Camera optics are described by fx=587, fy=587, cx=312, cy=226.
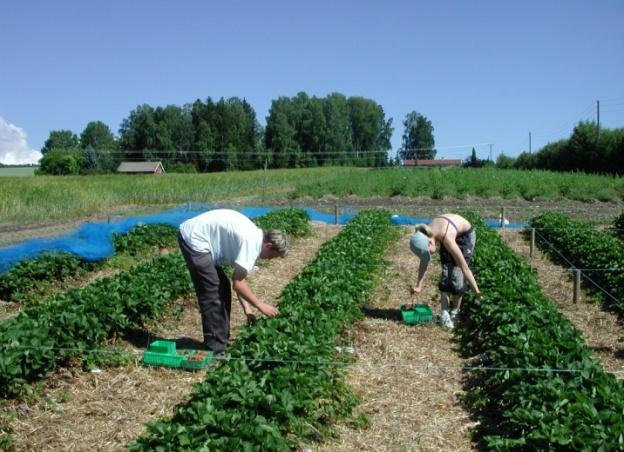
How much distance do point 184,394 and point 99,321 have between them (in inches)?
64.2

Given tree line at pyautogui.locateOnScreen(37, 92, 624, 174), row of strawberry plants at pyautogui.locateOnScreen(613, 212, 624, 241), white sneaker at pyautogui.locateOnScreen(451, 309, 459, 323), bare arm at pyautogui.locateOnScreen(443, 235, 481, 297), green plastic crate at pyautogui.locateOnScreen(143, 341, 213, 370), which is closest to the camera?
green plastic crate at pyautogui.locateOnScreen(143, 341, 213, 370)

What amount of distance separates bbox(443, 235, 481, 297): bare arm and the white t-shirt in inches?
102

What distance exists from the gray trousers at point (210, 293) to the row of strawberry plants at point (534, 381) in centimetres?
257

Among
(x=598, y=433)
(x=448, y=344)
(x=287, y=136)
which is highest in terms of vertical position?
(x=287, y=136)

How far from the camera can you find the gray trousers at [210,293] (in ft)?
19.5

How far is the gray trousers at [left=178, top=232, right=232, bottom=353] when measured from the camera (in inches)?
234

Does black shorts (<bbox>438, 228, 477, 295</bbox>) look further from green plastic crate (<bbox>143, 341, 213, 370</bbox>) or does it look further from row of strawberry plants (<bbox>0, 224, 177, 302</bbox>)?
row of strawberry plants (<bbox>0, 224, 177, 302</bbox>)

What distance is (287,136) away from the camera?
77938mm

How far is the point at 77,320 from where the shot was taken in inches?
241

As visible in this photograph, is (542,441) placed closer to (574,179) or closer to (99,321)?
(99,321)

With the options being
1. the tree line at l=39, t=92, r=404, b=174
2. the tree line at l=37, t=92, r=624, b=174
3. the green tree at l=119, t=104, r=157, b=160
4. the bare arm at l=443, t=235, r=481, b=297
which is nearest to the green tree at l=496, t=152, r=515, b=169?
the tree line at l=37, t=92, r=624, b=174

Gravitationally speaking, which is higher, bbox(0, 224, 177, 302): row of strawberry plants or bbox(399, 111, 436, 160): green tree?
bbox(399, 111, 436, 160): green tree

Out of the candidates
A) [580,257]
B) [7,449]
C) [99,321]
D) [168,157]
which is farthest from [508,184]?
[168,157]

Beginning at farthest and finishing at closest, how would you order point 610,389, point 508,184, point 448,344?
point 508,184
point 448,344
point 610,389
